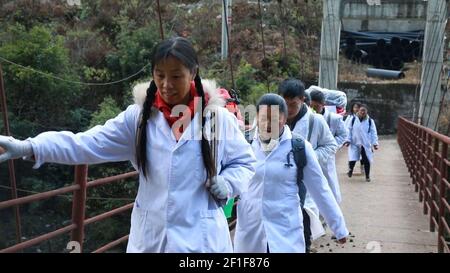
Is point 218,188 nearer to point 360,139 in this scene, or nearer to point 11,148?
point 11,148

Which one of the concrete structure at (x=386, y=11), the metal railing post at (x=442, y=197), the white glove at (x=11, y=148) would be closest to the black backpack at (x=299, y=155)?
the white glove at (x=11, y=148)

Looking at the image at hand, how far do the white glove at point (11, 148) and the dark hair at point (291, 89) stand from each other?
194 cm

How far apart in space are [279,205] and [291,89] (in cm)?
83

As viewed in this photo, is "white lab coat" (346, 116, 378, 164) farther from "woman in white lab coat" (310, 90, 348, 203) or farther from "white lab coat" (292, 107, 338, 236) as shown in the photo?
"white lab coat" (292, 107, 338, 236)

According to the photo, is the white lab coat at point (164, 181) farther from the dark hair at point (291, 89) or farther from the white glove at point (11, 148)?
the dark hair at point (291, 89)

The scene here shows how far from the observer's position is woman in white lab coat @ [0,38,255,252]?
1.79m

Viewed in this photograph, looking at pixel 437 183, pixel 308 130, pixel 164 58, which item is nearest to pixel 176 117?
pixel 164 58

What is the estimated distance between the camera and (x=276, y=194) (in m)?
2.79

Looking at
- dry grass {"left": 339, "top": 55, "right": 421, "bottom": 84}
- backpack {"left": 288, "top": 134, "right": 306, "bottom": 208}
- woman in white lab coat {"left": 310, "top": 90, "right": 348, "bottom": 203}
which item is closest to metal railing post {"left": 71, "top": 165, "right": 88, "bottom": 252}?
backpack {"left": 288, "top": 134, "right": 306, "bottom": 208}

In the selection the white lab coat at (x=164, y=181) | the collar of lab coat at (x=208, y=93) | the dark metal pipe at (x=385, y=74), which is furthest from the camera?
the dark metal pipe at (x=385, y=74)

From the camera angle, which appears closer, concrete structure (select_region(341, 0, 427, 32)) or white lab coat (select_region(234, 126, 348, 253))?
white lab coat (select_region(234, 126, 348, 253))

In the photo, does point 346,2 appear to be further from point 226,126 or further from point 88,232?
point 226,126

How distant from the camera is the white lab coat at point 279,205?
2.76 m

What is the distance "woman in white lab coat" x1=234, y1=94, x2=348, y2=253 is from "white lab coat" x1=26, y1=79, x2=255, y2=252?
899 mm
